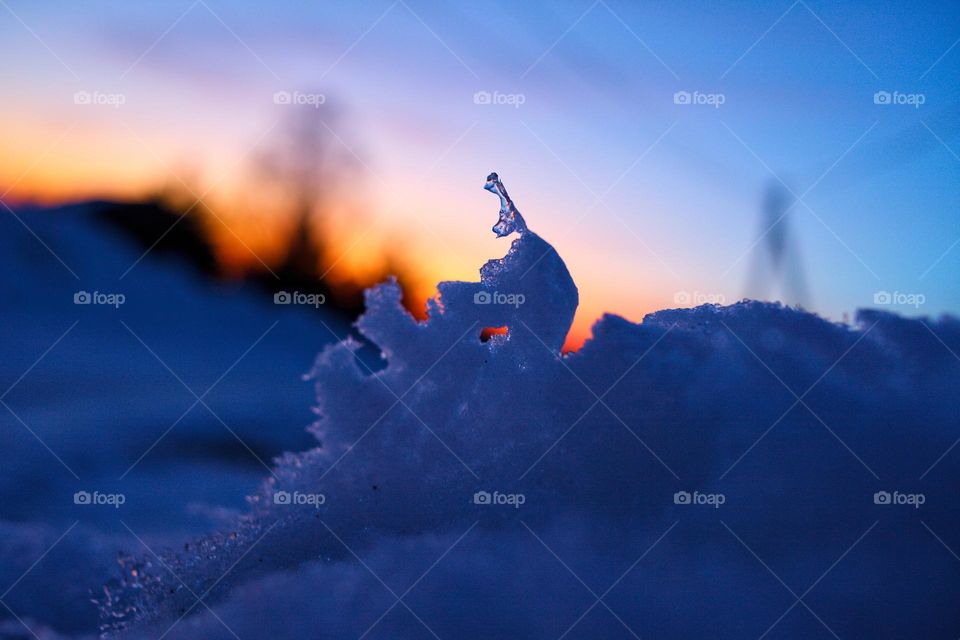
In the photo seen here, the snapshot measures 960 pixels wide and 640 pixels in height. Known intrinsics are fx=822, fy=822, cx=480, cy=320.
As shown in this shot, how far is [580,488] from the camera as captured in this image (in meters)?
3.76

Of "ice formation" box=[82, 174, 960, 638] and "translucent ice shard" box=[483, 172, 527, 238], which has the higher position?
"translucent ice shard" box=[483, 172, 527, 238]

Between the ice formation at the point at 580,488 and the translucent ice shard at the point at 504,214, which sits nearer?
the ice formation at the point at 580,488

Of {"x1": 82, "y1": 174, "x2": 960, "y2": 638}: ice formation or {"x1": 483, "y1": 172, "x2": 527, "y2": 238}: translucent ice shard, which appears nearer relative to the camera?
{"x1": 82, "y1": 174, "x2": 960, "y2": 638}: ice formation

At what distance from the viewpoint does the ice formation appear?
342 cm

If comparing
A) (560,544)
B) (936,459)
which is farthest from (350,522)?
(936,459)

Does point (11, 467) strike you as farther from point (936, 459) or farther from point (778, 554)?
point (936, 459)

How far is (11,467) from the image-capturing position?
18.5ft

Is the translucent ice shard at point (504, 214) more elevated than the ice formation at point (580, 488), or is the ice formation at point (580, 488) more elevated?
the translucent ice shard at point (504, 214)

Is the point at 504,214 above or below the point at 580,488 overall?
above

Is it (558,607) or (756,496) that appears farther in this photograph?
(756,496)

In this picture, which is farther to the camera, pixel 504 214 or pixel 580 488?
pixel 504 214

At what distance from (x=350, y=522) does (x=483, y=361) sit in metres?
0.94

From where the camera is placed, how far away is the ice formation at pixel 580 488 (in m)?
3.42

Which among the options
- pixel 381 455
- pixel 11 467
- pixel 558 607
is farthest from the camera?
pixel 11 467
